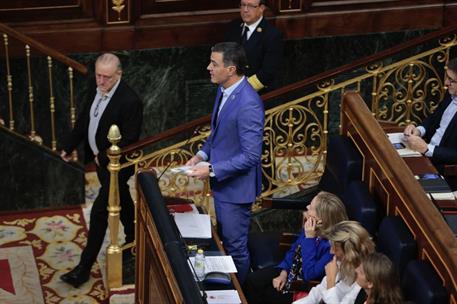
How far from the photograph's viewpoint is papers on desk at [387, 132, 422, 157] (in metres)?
6.93

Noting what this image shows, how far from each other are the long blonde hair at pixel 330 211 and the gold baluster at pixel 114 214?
1721 millimetres

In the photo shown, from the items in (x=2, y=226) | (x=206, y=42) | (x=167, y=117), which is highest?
(x=206, y=42)

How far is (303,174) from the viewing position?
845 centimetres

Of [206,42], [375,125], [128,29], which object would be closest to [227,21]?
[206,42]

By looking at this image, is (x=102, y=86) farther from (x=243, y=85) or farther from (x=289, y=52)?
(x=289, y=52)

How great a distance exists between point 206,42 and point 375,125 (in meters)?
3.30

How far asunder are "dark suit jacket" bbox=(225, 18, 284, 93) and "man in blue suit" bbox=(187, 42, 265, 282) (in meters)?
1.57

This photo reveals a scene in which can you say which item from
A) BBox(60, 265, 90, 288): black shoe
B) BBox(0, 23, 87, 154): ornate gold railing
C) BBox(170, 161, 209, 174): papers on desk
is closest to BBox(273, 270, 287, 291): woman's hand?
BBox(170, 161, 209, 174): papers on desk

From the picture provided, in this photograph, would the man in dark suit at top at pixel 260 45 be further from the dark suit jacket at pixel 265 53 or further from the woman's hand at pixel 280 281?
the woman's hand at pixel 280 281

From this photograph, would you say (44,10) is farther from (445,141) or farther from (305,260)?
(305,260)

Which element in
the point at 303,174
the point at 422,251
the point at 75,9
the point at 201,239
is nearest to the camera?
the point at 422,251

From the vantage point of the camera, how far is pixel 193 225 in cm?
651

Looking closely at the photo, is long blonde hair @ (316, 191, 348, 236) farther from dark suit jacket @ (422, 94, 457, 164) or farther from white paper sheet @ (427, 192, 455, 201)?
dark suit jacket @ (422, 94, 457, 164)

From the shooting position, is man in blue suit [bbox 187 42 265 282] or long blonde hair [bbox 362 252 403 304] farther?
man in blue suit [bbox 187 42 265 282]
